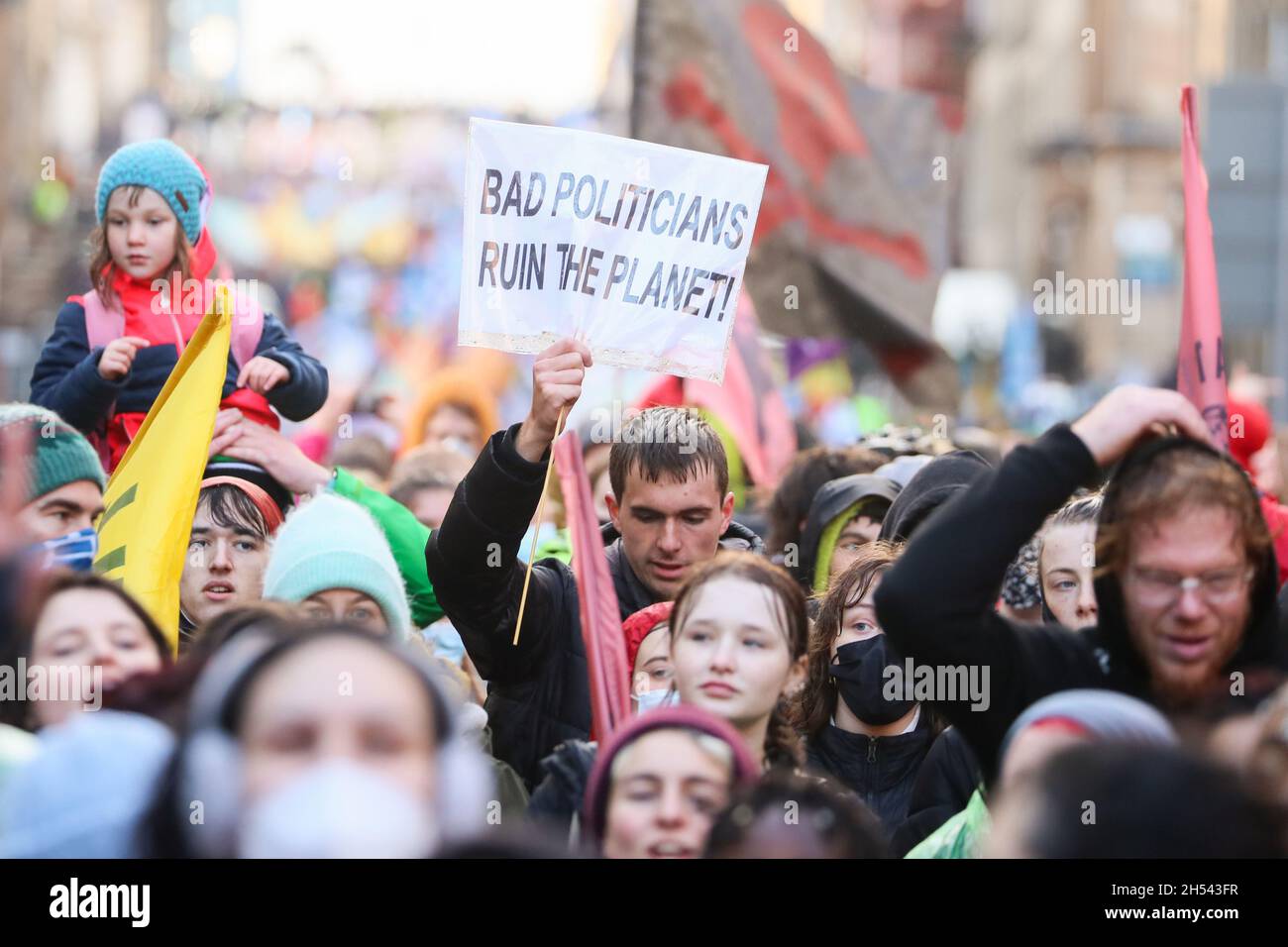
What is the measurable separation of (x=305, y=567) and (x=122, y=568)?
445 mm

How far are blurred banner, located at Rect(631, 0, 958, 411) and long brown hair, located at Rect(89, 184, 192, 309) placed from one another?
11.6 feet

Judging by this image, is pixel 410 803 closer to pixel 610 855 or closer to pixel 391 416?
pixel 610 855

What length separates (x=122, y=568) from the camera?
197 inches

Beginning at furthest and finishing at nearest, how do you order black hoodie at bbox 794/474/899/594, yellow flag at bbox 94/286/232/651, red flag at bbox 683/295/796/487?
1. red flag at bbox 683/295/796/487
2. black hoodie at bbox 794/474/899/594
3. yellow flag at bbox 94/286/232/651

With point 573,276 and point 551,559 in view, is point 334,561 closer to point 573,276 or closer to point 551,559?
point 551,559

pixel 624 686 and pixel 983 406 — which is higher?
pixel 983 406

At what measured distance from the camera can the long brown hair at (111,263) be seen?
604cm

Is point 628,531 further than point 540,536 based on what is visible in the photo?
No

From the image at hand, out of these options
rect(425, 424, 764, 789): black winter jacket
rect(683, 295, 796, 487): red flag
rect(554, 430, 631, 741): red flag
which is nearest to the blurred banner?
rect(683, 295, 796, 487): red flag

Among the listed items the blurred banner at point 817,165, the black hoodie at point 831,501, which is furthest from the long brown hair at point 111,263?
the blurred banner at point 817,165

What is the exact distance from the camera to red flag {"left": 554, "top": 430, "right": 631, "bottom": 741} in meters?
4.60

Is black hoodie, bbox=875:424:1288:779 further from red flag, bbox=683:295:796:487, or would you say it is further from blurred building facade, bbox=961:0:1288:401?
blurred building facade, bbox=961:0:1288:401

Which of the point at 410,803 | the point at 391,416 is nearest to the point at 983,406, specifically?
the point at 391,416

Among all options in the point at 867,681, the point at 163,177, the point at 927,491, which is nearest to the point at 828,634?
the point at 867,681
